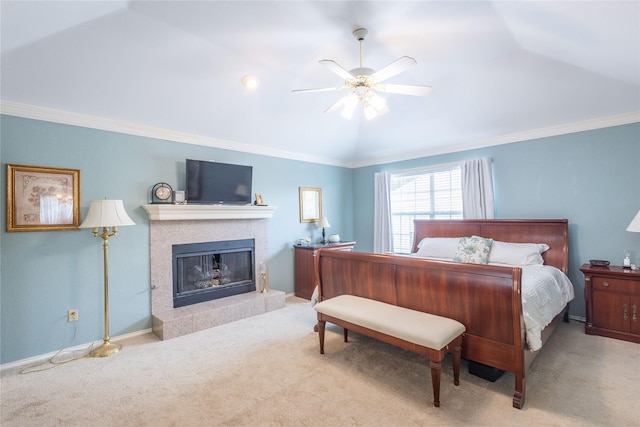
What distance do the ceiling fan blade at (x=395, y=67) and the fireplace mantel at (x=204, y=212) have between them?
273 centimetres

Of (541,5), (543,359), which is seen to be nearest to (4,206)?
(541,5)

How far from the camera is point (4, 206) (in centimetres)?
285

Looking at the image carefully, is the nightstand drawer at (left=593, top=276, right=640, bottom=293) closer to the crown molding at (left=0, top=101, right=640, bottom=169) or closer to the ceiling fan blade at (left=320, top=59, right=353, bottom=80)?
the crown molding at (left=0, top=101, right=640, bottom=169)

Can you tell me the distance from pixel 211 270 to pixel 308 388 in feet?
8.30

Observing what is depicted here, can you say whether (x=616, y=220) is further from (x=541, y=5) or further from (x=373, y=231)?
(x=373, y=231)

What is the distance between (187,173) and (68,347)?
2.26 meters

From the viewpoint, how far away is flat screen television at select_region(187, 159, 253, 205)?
13.2 ft

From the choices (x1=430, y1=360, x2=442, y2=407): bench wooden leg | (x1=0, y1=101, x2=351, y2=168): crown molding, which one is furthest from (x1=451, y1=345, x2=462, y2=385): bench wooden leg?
(x1=0, y1=101, x2=351, y2=168): crown molding

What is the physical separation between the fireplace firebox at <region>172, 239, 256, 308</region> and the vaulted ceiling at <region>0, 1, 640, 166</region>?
153 cm

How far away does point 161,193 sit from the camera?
379 centimetres

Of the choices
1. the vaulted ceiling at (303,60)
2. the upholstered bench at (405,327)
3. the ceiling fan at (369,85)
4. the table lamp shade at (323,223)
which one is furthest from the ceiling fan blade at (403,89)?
the table lamp shade at (323,223)

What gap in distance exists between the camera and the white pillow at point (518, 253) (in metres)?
3.82

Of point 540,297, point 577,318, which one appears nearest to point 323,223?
point 540,297

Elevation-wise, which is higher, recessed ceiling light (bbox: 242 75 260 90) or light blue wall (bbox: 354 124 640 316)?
recessed ceiling light (bbox: 242 75 260 90)
